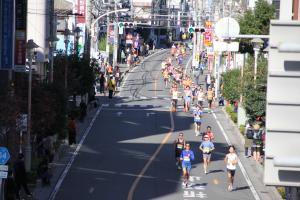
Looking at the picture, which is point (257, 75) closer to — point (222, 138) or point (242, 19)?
point (222, 138)

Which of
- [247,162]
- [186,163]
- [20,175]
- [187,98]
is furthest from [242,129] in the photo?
[20,175]

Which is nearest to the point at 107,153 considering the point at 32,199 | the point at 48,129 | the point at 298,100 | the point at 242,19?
the point at 48,129

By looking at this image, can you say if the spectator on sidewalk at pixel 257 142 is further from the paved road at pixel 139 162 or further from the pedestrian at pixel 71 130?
the pedestrian at pixel 71 130

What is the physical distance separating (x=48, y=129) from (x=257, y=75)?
10.5m

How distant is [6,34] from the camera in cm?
3291

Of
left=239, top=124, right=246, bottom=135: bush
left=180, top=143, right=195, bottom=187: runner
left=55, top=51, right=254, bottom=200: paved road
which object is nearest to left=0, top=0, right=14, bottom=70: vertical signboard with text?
left=55, top=51, right=254, bottom=200: paved road

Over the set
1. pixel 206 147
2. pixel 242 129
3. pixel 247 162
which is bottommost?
pixel 247 162

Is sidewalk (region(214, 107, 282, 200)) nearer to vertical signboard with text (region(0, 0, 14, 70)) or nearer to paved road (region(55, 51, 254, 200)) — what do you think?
paved road (region(55, 51, 254, 200))

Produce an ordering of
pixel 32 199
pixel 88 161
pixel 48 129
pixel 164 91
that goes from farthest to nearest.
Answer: pixel 164 91 < pixel 88 161 < pixel 48 129 < pixel 32 199

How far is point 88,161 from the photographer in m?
35.9

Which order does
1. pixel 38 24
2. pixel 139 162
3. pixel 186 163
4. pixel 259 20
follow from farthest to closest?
pixel 259 20 → pixel 38 24 → pixel 139 162 → pixel 186 163

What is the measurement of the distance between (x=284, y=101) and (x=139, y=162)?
30.8m

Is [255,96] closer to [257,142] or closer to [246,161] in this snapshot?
[257,142]

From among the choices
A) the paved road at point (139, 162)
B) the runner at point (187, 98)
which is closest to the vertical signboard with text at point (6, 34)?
the paved road at point (139, 162)
